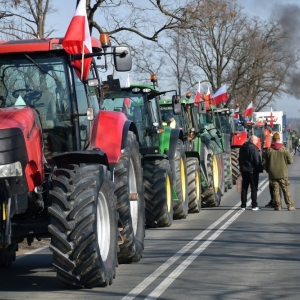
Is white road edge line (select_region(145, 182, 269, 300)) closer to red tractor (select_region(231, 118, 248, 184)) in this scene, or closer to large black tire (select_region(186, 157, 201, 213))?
large black tire (select_region(186, 157, 201, 213))

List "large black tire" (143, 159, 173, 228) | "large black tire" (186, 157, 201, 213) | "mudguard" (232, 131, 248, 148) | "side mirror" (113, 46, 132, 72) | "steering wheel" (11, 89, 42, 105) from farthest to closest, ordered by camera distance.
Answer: "mudguard" (232, 131, 248, 148)
"large black tire" (186, 157, 201, 213)
"large black tire" (143, 159, 173, 228)
"side mirror" (113, 46, 132, 72)
"steering wheel" (11, 89, 42, 105)

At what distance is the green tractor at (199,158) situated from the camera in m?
18.1

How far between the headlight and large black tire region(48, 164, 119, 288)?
1.25 feet

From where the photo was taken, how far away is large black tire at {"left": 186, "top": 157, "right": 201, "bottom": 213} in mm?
17781

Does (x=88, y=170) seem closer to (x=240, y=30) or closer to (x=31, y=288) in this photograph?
(x=31, y=288)

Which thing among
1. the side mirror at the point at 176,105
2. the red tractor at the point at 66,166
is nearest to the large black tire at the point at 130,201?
the red tractor at the point at 66,166

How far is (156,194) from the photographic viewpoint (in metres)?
14.5

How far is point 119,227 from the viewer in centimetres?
962

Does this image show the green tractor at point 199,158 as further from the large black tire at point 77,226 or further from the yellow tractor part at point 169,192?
the large black tire at point 77,226

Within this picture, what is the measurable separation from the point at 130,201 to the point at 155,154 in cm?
469

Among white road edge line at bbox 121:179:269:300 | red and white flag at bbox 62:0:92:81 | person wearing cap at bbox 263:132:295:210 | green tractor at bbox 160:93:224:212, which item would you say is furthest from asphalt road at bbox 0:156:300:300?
person wearing cap at bbox 263:132:295:210

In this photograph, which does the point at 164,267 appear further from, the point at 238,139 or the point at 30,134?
the point at 238,139

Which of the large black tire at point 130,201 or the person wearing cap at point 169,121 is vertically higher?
the person wearing cap at point 169,121

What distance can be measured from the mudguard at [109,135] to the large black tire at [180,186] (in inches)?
256
